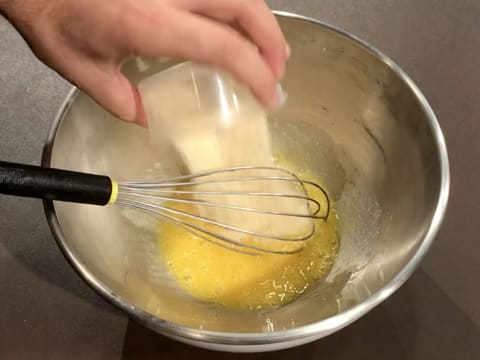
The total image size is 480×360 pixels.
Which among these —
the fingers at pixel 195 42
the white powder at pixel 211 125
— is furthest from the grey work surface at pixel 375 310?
→ the fingers at pixel 195 42

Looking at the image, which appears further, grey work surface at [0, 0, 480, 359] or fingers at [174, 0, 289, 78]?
grey work surface at [0, 0, 480, 359]

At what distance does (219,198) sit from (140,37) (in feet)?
1.15

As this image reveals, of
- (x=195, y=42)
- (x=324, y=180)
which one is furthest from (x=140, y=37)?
(x=324, y=180)

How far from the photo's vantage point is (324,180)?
102 cm

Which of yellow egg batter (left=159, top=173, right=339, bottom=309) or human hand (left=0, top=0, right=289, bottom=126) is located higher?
human hand (left=0, top=0, right=289, bottom=126)

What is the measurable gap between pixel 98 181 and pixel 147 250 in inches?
10.2

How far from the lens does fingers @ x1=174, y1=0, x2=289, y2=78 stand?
27.1 inches

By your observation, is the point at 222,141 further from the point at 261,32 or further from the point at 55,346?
the point at 55,346

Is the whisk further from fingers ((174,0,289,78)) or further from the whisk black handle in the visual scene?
fingers ((174,0,289,78))

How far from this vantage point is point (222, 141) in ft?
2.80

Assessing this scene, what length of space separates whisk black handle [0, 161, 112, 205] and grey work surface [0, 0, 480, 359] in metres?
0.28

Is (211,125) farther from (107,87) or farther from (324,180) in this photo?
(324,180)

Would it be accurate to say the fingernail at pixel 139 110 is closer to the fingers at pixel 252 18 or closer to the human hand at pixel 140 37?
the human hand at pixel 140 37

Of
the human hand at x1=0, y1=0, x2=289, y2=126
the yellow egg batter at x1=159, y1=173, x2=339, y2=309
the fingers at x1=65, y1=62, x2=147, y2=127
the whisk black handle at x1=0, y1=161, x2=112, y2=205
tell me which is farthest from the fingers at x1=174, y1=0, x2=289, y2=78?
the yellow egg batter at x1=159, y1=173, x2=339, y2=309
